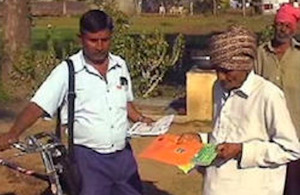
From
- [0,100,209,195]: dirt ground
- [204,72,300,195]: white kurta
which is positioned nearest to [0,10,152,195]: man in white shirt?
[204,72,300,195]: white kurta

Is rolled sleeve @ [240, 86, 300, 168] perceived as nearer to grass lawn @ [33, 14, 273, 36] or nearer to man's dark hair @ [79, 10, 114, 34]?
man's dark hair @ [79, 10, 114, 34]

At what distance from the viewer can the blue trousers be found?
5375 mm

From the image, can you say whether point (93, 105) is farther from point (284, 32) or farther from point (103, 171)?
point (284, 32)

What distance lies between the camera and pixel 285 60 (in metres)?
6.27

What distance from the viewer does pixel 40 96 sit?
521 cm

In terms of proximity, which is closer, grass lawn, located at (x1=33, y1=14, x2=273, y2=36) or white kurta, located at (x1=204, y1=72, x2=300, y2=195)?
white kurta, located at (x1=204, y1=72, x2=300, y2=195)

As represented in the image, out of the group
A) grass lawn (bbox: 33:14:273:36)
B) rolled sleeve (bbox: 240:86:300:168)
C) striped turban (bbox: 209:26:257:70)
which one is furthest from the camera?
grass lawn (bbox: 33:14:273:36)

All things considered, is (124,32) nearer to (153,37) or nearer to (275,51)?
(153,37)

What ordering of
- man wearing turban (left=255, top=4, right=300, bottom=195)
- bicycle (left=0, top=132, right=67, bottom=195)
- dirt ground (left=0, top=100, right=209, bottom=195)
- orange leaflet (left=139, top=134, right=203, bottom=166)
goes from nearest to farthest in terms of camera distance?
1. orange leaflet (left=139, top=134, right=203, bottom=166)
2. bicycle (left=0, top=132, right=67, bottom=195)
3. man wearing turban (left=255, top=4, right=300, bottom=195)
4. dirt ground (left=0, top=100, right=209, bottom=195)

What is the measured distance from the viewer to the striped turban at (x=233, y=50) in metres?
4.30

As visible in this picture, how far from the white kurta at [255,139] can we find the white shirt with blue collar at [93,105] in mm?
944

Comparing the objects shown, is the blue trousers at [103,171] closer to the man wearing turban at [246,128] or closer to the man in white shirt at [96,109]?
the man in white shirt at [96,109]

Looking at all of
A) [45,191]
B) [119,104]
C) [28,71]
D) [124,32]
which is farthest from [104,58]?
[28,71]

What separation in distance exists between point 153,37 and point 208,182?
9849 millimetres
